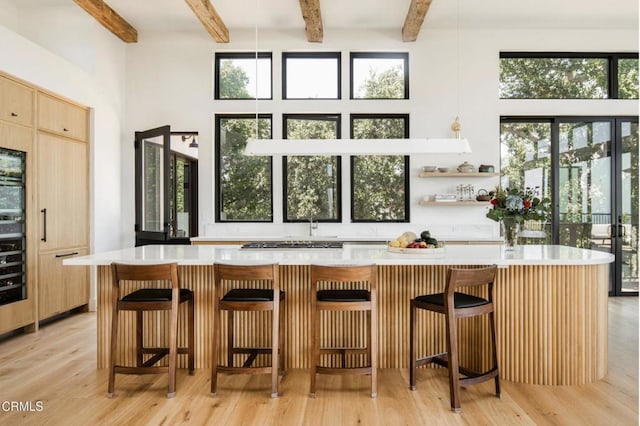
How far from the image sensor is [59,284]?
4.73m

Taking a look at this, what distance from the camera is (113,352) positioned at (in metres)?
2.86

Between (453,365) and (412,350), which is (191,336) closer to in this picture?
(412,350)

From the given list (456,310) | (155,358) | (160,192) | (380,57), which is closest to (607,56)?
(380,57)

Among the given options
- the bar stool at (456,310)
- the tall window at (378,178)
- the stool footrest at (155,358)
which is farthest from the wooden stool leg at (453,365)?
the tall window at (378,178)

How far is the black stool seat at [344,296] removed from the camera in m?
2.81

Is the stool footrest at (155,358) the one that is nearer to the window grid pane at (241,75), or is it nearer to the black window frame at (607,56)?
the window grid pane at (241,75)

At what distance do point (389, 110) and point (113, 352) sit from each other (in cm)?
439

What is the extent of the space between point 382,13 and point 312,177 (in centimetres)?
222

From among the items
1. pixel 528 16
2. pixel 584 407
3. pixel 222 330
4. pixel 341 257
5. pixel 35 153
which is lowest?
pixel 584 407

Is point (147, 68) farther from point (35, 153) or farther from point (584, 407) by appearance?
point (584, 407)

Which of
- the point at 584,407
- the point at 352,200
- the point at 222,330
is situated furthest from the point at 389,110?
the point at 584,407

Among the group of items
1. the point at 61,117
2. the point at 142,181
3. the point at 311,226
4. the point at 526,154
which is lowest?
the point at 311,226

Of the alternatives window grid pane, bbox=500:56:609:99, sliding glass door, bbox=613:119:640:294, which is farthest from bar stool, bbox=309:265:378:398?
sliding glass door, bbox=613:119:640:294

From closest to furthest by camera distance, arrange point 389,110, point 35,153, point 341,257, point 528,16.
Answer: point 341,257, point 35,153, point 528,16, point 389,110
